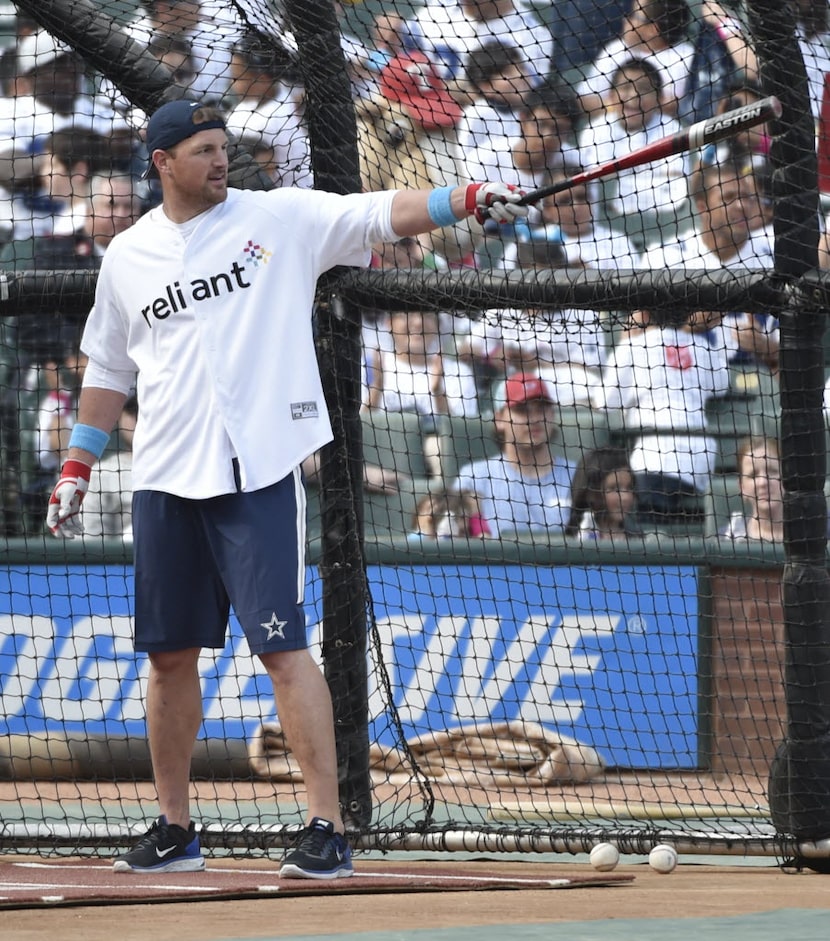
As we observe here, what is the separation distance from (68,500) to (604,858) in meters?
1.76

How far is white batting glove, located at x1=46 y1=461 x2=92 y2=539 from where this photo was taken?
13.7 ft

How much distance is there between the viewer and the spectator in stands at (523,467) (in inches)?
277

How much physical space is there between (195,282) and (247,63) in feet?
5.87

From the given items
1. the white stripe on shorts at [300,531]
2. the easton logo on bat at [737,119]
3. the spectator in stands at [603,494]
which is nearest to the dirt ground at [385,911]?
the white stripe on shorts at [300,531]

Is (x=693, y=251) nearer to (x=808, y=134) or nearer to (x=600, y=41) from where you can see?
(x=600, y=41)

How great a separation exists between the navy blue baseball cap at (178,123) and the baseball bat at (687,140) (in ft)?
2.93

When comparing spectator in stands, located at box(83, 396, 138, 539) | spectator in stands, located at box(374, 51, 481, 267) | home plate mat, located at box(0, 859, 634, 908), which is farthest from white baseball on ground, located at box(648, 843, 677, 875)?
spectator in stands, located at box(83, 396, 138, 539)

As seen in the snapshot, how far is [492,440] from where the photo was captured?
23.5 feet

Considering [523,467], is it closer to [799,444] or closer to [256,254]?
[799,444]

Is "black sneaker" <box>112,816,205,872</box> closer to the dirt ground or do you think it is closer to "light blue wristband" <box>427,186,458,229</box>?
the dirt ground

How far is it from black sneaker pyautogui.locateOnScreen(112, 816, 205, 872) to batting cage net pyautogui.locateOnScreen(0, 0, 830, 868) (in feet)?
1.93

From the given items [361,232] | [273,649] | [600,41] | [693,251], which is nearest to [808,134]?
[600,41]

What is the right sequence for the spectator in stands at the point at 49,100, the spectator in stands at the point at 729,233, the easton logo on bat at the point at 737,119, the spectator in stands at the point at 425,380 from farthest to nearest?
1. the spectator in stands at the point at 425,380
2. the spectator in stands at the point at 729,233
3. the spectator in stands at the point at 49,100
4. the easton logo on bat at the point at 737,119

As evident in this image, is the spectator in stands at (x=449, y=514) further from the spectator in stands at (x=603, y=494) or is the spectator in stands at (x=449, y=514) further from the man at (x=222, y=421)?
the man at (x=222, y=421)
